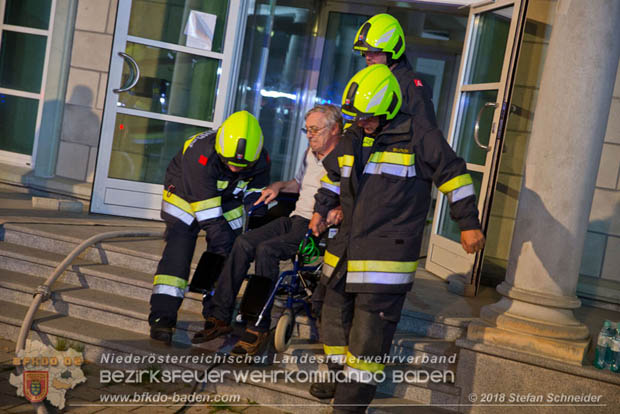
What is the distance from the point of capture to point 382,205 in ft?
9.99

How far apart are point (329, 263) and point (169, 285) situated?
104 cm

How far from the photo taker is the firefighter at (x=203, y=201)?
11.8 feet

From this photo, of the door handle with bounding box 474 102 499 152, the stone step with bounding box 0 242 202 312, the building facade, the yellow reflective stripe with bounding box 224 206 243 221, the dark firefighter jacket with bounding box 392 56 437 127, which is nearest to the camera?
the dark firefighter jacket with bounding box 392 56 437 127

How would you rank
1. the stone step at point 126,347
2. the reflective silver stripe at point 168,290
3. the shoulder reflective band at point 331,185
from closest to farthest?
the shoulder reflective band at point 331,185, the stone step at point 126,347, the reflective silver stripe at point 168,290

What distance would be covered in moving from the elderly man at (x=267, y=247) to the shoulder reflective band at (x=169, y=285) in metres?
0.22

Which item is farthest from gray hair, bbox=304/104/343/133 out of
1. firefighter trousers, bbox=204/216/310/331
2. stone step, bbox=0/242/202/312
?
stone step, bbox=0/242/202/312

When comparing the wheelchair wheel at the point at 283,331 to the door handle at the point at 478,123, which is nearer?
the wheelchair wheel at the point at 283,331

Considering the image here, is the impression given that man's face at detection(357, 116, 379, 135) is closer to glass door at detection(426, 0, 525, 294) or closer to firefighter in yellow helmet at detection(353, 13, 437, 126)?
firefighter in yellow helmet at detection(353, 13, 437, 126)

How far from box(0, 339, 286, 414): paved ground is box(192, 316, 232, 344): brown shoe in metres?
0.27

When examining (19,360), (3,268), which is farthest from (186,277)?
(3,268)

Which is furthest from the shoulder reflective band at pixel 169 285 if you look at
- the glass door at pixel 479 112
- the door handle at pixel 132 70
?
the door handle at pixel 132 70

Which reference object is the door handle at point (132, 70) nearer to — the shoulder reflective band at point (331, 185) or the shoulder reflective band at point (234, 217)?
the shoulder reflective band at point (234, 217)

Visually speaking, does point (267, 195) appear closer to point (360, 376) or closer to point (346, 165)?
point (346, 165)

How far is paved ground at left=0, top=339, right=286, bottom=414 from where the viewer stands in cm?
320
